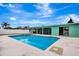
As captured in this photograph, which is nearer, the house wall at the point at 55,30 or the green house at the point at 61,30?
the green house at the point at 61,30

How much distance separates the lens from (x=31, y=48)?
4.29 m

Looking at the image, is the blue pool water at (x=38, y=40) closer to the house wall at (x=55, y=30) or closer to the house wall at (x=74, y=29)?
the house wall at (x=55, y=30)

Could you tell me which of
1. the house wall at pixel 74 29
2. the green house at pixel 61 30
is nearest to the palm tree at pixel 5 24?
the green house at pixel 61 30

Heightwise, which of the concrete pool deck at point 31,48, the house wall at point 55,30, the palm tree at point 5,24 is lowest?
the concrete pool deck at point 31,48

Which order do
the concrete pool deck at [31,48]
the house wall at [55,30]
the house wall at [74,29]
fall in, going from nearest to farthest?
the concrete pool deck at [31,48] < the house wall at [74,29] < the house wall at [55,30]

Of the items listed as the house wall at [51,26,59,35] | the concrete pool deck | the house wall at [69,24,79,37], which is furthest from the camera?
the house wall at [51,26,59,35]

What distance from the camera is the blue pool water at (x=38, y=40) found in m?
4.30

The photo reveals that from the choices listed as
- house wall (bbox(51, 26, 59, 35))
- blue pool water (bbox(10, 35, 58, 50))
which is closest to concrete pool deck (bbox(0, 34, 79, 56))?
blue pool water (bbox(10, 35, 58, 50))

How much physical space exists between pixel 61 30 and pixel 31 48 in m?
0.98

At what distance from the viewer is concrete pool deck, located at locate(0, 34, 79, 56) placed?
414 centimetres

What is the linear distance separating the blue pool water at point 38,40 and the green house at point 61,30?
167 mm

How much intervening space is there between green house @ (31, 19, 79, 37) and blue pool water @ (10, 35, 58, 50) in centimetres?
17

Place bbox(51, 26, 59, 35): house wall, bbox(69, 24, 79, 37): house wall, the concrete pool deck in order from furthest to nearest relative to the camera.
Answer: bbox(51, 26, 59, 35): house wall
bbox(69, 24, 79, 37): house wall
the concrete pool deck

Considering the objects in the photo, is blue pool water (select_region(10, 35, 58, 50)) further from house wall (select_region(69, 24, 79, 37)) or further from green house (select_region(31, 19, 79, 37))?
house wall (select_region(69, 24, 79, 37))
